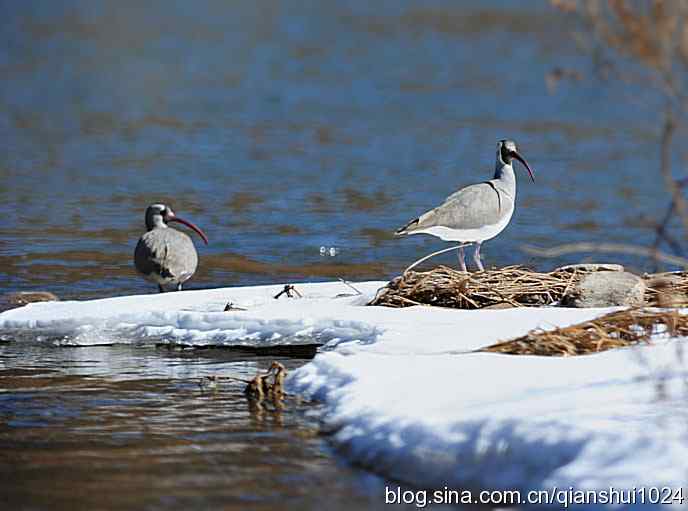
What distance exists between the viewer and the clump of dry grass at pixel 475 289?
8703mm

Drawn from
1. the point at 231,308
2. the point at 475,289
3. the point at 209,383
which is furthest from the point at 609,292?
the point at 209,383

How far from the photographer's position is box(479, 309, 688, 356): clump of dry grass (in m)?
7.00

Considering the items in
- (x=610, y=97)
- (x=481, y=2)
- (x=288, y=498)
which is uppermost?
(x=481, y=2)

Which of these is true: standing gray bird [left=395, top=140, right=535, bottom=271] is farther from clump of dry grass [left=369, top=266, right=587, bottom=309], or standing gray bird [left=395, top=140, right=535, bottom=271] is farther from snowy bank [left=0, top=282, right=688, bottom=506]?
snowy bank [left=0, top=282, right=688, bottom=506]

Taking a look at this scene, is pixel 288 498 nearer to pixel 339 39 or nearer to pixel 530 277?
pixel 530 277

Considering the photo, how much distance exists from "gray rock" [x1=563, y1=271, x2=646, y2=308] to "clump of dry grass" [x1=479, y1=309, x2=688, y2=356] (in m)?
0.92

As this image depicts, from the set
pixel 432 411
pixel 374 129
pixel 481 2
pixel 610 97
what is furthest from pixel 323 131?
pixel 481 2

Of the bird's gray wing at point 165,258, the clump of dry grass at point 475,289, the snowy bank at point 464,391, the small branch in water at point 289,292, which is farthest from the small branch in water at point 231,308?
the bird's gray wing at point 165,258

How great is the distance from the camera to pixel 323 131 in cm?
2420

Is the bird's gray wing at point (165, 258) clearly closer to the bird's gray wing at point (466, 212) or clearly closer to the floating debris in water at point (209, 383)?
the bird's gray wing at point (466, 212)

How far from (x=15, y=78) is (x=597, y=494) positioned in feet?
94.5

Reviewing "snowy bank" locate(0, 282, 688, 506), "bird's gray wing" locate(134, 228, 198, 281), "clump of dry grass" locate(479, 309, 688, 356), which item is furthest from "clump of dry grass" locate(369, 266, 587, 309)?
"bird's gray wing" locate(134, 228, 198, 281)

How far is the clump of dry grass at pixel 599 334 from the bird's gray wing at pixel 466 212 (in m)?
3.11

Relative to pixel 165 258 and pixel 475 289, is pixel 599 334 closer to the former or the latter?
pixel 475 289
